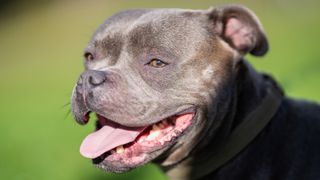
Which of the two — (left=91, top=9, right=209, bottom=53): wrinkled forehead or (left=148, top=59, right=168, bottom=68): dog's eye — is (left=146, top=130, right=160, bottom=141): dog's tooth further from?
(left=91, top=9, right=209, bottom=53): wrinkled forehead

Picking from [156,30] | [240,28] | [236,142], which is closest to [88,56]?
[156,30]

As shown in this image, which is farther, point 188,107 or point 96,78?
point 188,107

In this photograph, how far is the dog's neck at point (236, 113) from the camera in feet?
14.4

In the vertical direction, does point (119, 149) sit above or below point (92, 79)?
below

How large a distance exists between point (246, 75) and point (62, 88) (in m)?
7.78

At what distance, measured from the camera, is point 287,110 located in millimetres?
4570

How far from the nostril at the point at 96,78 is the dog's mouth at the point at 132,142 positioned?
0.30 metres

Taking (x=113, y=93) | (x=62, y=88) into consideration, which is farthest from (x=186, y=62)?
(x=62, y=88)

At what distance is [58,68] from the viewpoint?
48.2ft

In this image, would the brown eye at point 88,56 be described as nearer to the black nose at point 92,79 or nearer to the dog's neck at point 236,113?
the black nose at point 92,79

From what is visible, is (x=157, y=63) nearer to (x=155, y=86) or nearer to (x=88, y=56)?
(x=155, y=86)

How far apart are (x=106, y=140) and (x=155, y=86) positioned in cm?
46

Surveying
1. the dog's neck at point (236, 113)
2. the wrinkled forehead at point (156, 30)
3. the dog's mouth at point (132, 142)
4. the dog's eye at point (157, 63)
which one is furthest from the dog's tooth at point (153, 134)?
the wrinkled forehead at point (156, 30)

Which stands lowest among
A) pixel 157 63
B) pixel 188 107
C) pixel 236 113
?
pixel 236 113
